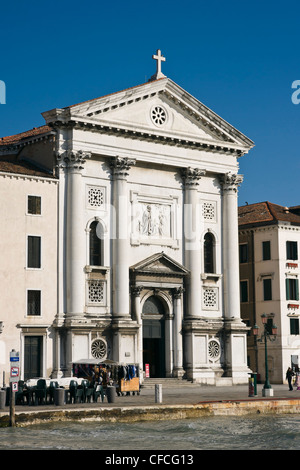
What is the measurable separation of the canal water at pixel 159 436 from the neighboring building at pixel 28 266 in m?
14.5

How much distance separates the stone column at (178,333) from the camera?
5678 cm

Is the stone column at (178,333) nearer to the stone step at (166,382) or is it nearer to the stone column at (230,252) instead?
the stone step at (166,382)

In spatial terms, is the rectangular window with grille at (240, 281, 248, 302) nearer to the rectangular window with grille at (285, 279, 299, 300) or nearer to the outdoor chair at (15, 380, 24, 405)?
the rectangular window with grille at (285, 279, 299, 300)

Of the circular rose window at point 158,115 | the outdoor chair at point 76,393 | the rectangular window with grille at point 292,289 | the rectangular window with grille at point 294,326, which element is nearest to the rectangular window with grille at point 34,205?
the circular rose window at point 158,115

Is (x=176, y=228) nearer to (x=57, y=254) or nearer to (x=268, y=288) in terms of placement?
(x=57, y=254)

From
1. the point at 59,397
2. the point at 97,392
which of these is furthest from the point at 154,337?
the point at 59,397

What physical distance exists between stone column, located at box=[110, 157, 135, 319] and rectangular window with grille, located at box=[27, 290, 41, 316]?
4603 mm

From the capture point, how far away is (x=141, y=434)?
35000 millimetres

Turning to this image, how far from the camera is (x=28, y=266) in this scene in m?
51.9

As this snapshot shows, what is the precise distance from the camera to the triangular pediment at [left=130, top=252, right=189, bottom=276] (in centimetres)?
5562

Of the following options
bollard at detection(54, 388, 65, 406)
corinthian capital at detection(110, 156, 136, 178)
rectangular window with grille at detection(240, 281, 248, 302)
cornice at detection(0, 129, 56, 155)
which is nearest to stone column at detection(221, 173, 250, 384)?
corinthian capital at detection(110, 156, 136, 178)

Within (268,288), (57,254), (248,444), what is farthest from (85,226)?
(248,444)

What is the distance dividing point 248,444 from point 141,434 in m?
3.98

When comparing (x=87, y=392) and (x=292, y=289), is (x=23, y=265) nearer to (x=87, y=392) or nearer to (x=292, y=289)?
(x=87, y=392)
